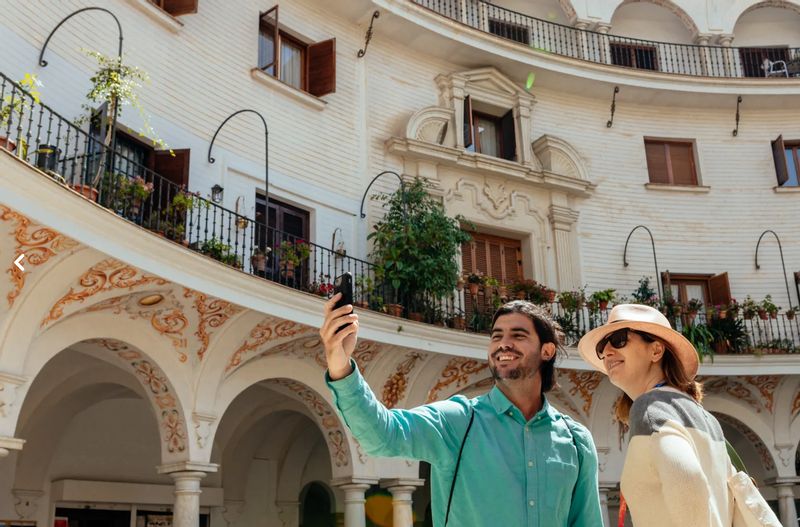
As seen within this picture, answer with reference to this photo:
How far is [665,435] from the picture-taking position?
2.24 metres

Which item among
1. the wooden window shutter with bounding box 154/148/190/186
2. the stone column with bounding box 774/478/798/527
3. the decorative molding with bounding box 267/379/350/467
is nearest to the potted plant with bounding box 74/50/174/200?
the wooden window shutter with bounding box 154/148/190/186

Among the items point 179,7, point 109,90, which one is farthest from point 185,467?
point 179,7

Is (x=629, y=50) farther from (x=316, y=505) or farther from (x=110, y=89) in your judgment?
(x=110, y=89)

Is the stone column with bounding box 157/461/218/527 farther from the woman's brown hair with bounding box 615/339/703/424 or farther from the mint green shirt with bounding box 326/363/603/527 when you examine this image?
the woman's brown hair with bounding box 615/339/703/424

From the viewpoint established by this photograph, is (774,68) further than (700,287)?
Yes

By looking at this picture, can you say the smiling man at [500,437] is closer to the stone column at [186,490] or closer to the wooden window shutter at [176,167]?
the stone column at [186,490]

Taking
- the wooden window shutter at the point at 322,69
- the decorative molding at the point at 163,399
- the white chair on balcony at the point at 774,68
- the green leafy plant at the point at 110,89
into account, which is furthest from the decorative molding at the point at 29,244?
the white chair on balcony at the point at 774,68

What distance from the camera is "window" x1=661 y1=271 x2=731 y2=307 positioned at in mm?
16469

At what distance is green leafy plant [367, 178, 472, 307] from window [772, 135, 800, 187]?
308 inches

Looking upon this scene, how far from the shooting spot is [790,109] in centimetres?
1845

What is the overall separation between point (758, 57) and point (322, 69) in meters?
10.3

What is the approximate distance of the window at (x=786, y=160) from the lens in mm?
17812

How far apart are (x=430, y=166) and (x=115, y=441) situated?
272 inches

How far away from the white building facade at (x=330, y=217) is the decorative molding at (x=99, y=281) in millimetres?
45
